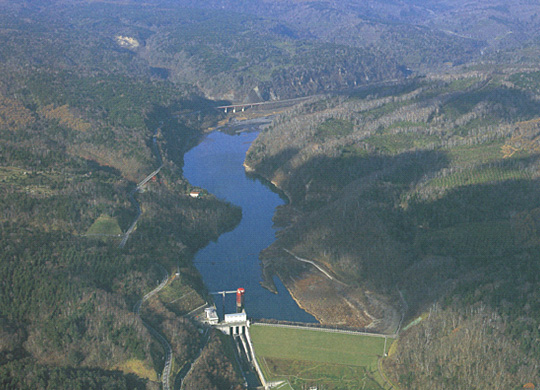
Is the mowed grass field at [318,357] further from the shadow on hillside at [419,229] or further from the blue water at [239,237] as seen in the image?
the shadow on hillside at [419,229]

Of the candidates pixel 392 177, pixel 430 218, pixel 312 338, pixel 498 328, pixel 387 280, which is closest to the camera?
pixel 498 328

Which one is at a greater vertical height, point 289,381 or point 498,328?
point 498,328

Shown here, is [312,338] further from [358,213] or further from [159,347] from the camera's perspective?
[358,213]

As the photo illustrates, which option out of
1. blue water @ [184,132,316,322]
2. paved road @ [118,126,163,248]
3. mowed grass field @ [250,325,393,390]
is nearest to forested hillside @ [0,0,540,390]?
paved road @ [118,126,163,248]

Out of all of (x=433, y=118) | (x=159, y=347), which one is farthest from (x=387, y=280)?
(x=433, y=118)

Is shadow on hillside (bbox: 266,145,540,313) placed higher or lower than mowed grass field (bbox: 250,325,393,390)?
higher

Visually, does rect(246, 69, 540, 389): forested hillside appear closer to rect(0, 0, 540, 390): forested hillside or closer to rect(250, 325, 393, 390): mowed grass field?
rect(0, 0, 540, 390): forested hillside
